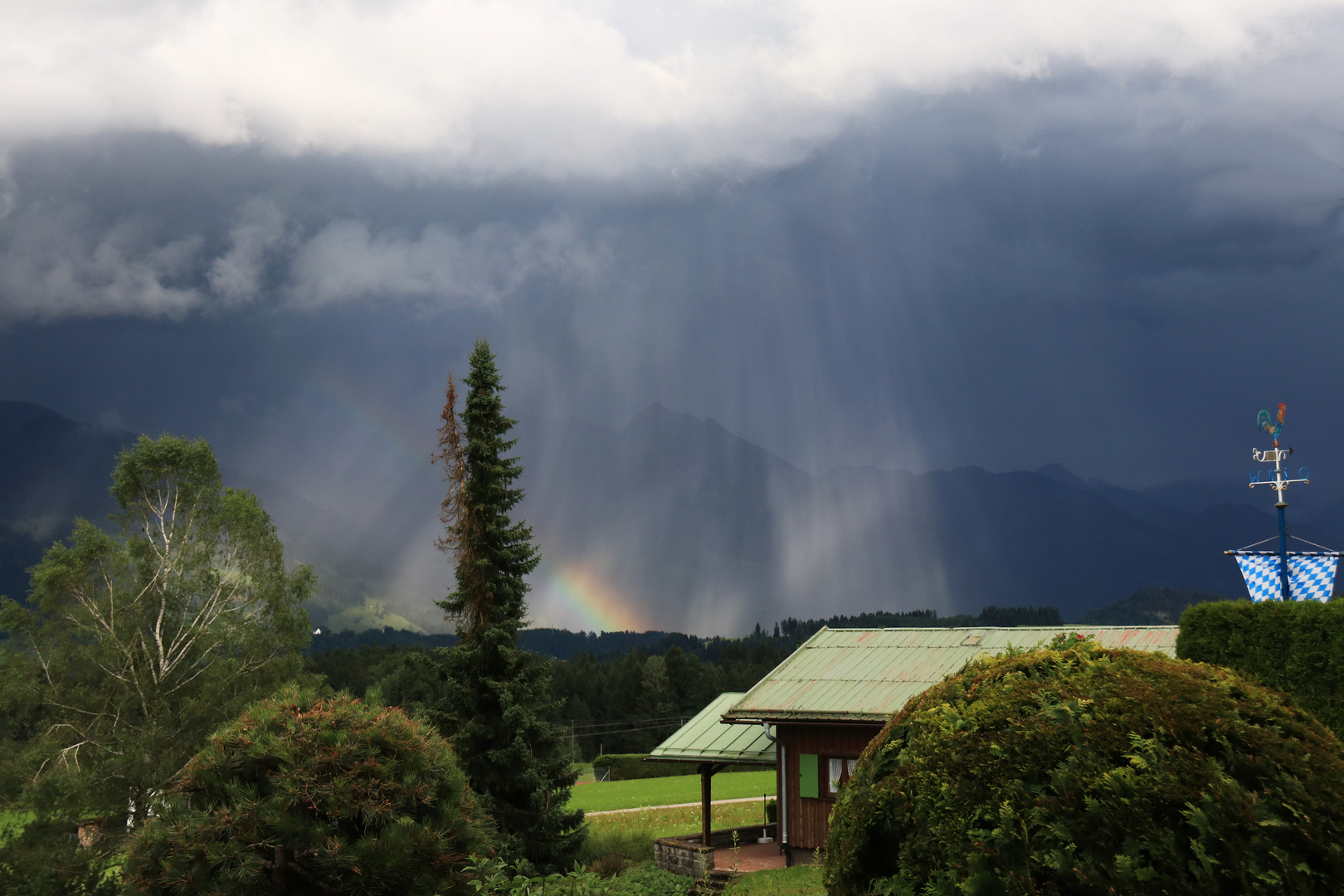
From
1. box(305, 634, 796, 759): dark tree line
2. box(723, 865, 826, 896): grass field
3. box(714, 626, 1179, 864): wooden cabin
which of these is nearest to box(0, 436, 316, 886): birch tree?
box(723, 865, 826, 896): grass field

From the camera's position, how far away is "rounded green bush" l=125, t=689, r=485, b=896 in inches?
317

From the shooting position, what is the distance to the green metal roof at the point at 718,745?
23641mm

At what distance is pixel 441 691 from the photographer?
2217 cm

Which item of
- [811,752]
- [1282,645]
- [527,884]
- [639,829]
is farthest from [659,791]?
[527,884]

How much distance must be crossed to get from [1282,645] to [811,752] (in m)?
12.4

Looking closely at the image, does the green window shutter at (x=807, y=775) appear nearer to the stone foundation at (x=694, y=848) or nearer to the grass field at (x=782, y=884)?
the grass field at (x=782, y=884)

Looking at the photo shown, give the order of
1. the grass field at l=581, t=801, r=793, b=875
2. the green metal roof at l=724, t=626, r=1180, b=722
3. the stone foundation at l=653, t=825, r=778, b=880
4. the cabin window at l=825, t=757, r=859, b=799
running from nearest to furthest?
the green metal roof at l=724, t=626, r=1180, b=722 → the cabin window at l=825, t=757, r=859, b=799 → the stone foundation at l=653, t=825, r=778, b=880 → the grass field at l=581, t=801, r=793, b=875

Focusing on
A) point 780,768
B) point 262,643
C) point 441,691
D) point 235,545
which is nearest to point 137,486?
point 235,545

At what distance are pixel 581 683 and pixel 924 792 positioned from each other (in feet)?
342

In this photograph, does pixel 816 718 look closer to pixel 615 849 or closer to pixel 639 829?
pixel 615 849

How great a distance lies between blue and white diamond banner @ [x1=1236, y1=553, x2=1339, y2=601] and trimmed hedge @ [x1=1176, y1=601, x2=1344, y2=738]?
5.71 meters

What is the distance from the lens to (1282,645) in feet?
36.2

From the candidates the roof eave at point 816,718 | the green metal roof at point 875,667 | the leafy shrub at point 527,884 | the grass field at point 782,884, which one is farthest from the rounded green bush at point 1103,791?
the green metal roof at point 875,667

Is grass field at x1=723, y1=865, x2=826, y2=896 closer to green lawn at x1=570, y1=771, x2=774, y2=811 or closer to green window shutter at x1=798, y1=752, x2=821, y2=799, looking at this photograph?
green window shutter at x1=798, y1=752, x2=821, y2=799
